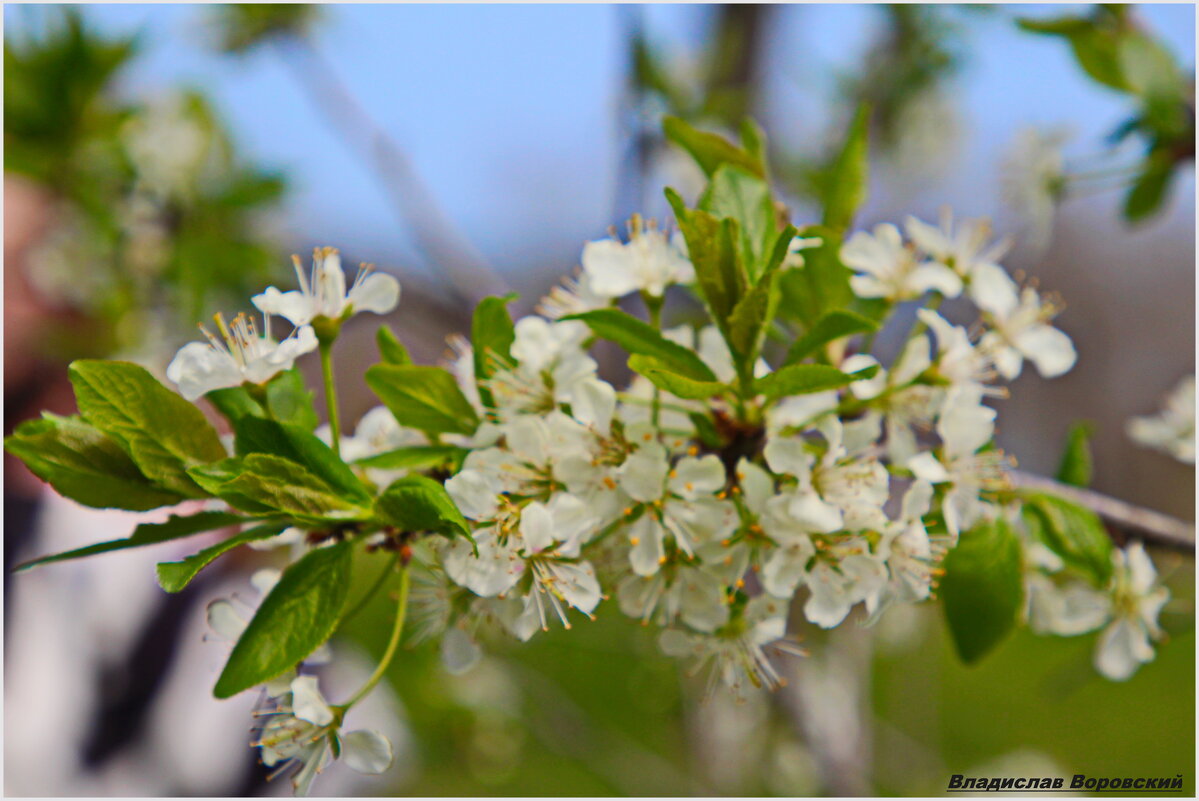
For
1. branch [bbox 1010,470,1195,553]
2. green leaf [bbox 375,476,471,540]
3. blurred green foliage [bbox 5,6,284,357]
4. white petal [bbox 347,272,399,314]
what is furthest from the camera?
blurred green foliage [bbox 5,6,284,357]

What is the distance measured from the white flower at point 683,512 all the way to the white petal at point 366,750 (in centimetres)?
29

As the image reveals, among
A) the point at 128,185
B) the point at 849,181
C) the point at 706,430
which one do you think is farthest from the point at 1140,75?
the point at 128,185

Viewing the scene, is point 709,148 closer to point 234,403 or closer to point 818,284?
point 818,284

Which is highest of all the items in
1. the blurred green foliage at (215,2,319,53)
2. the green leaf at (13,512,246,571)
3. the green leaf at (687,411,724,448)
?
the blurred green foliage at (215,2,319,53)

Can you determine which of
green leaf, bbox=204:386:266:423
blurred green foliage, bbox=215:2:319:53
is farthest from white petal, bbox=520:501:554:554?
blurred green foliage, bbox=215:2:319:53

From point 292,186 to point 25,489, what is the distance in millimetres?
1717

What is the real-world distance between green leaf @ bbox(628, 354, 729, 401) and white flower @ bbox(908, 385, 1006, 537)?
0.78 ft

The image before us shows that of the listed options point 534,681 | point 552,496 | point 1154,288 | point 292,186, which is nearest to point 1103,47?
point 552,496

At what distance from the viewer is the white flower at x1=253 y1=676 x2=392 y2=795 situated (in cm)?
74

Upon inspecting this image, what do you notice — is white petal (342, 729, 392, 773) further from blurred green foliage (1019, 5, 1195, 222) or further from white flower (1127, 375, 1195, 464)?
blurred green foliage (1019, 5, 1195, 222)

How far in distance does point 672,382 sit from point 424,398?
0.24m

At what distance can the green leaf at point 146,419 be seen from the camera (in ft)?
2.28

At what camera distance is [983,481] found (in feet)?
2.77

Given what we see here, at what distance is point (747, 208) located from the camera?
80 centimetres
